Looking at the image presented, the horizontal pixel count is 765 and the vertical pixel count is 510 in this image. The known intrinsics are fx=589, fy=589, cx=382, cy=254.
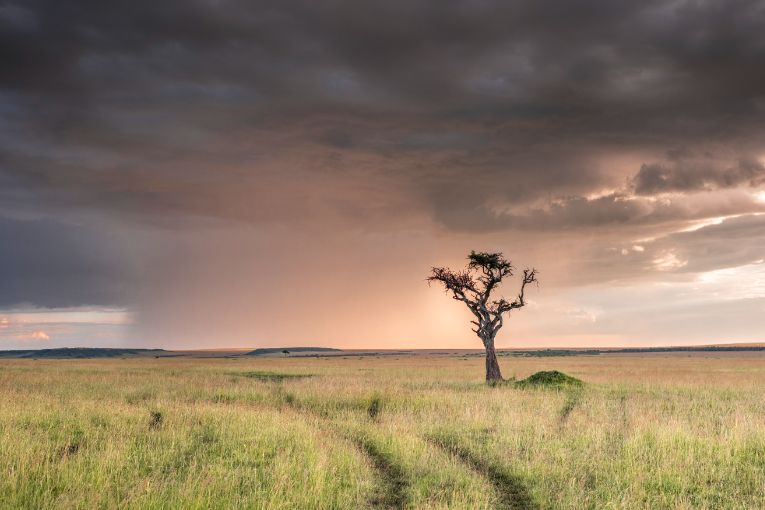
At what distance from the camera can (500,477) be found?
13.5 m

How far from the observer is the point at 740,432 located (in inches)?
715

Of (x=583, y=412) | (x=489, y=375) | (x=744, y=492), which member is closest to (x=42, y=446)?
(x=744, y=492)

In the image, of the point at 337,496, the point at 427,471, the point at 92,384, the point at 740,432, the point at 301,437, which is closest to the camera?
the point at 337,496

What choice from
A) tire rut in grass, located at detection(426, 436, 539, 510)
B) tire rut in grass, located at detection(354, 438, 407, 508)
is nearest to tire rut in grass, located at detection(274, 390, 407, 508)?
tire rut in grass, located at detection(354, 438, 407, 508)

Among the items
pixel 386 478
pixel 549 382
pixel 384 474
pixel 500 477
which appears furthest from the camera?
pixel 549 382

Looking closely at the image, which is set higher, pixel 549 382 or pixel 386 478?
pixel 549 382

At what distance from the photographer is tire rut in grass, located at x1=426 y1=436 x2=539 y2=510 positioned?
1148cm

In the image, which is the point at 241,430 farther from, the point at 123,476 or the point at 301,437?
the point at 123,476

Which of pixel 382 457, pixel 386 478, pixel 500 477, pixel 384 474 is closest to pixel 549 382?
pixel 382 457

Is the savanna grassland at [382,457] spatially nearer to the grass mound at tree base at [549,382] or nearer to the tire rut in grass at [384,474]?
the tire rut in grass at [384,474]

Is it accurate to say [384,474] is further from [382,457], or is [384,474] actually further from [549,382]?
[549,382]

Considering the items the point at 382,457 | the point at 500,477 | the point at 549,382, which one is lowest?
the point at 500,477

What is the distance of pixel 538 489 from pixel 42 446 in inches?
505

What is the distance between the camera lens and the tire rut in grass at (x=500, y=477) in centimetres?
1148
